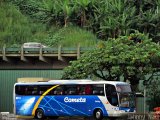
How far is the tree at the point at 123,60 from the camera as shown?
1373 inches

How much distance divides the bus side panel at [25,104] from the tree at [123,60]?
4.18 m

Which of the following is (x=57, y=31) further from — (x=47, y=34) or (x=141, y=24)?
(x=141, y=24)

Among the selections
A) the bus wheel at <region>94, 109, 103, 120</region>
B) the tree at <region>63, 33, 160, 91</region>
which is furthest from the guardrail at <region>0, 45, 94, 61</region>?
the bus wheel at <region>94, 109, 103, 120</region>

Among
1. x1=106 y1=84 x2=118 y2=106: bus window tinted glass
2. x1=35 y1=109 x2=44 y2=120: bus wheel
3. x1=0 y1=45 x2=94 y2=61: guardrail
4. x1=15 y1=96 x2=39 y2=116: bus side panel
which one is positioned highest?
x1=0 y1=45 x2=94 y2=61: guardrail

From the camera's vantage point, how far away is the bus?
32.4 meters

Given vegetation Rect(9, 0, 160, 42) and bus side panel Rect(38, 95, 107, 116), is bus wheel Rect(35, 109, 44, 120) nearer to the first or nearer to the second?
bus side panel Rect(38, 95, 107, 116)

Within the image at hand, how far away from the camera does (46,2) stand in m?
68.3

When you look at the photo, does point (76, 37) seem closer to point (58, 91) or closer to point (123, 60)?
point (123, 60)

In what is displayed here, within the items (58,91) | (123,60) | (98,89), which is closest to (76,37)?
(123,60)

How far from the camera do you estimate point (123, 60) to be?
114 ft

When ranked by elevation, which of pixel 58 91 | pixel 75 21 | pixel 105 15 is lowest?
pixel 58 91

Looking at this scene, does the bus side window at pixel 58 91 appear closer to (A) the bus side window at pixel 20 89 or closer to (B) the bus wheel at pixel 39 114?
(B) the bus wheel at pixel 39 114

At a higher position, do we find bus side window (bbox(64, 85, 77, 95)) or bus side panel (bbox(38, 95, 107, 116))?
bus side window (bbox(64, 85, 77, 95))

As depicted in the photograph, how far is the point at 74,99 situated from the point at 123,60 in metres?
4.65
